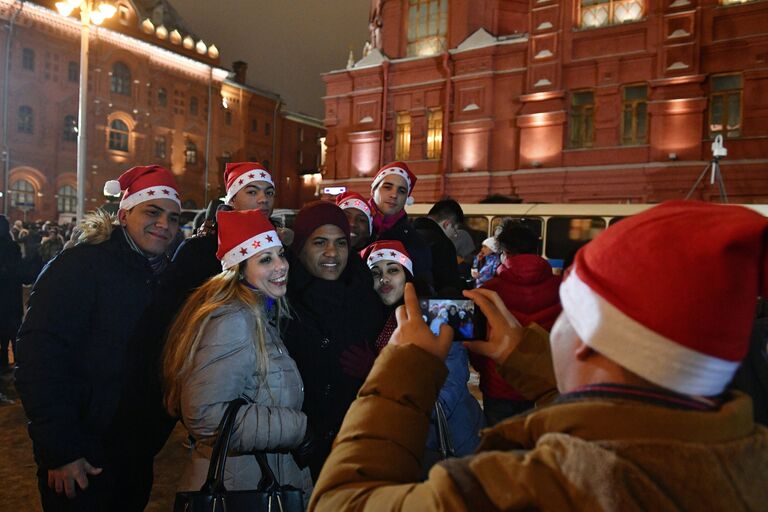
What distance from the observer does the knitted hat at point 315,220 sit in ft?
10.9

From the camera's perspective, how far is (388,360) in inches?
50.2

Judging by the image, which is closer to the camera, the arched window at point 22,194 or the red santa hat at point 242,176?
the red santa hat at point 242,176

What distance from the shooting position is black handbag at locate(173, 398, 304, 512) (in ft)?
6.53

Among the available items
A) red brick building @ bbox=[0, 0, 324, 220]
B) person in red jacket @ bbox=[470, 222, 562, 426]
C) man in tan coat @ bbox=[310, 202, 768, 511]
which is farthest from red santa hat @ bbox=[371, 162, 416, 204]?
red brick building @ bbox=[0, 0, 324, 220]

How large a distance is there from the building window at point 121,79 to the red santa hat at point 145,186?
34532 millimetres

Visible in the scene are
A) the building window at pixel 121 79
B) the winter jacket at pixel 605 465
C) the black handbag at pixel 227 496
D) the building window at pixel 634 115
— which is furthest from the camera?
the building window at pixel 121 79

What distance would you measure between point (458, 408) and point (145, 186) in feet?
7.50

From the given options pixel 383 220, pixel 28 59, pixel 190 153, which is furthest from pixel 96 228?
pixel 190 153

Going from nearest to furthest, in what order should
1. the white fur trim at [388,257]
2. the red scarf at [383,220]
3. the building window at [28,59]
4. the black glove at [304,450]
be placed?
the black glove at [304,450]
the white fur trim at [388,257]
the red scarf at [383,220]
the building window at [28,59]

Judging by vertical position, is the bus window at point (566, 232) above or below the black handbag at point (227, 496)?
above

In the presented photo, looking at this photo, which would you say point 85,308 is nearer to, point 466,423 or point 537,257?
point 466,423

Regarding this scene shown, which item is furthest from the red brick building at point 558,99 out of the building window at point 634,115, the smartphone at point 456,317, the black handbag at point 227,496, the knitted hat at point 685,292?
the knitted hat at point 685,292

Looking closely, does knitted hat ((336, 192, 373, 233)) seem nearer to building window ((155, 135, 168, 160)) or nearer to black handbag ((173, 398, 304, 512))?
black handbag ((173, 398, 304, 512))

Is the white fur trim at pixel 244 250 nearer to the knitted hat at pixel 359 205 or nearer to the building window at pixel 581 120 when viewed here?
the knitted hat at pixel 359 205
